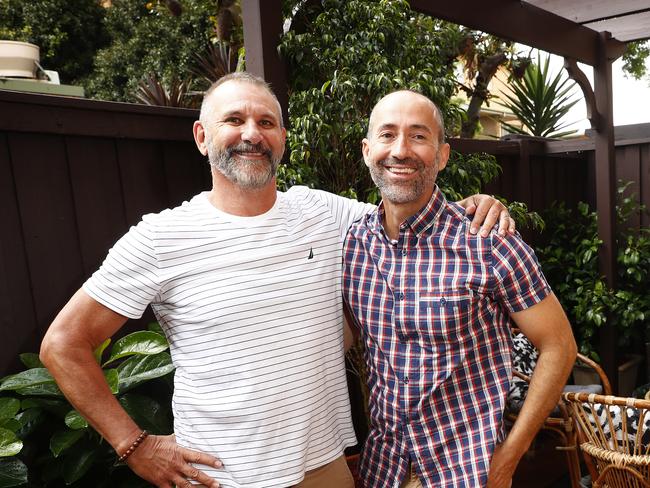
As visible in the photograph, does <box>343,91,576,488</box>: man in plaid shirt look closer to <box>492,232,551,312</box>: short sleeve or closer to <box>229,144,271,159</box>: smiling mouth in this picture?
<box>492,232,551,312</box>: short sleeve

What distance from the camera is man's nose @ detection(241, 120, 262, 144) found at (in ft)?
4.96

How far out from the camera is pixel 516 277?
143cm

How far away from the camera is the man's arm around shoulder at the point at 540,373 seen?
4.82ft

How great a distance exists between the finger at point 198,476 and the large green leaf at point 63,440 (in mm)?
427

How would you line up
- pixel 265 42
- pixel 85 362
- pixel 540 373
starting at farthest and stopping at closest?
pixel 265 42
pixel 540 373
pixel 85 362

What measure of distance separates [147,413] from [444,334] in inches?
37.8

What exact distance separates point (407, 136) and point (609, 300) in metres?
3.37

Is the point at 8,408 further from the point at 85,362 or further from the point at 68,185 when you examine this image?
the point at 68,185

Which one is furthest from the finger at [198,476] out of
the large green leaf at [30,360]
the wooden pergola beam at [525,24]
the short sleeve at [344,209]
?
the wooden pergola beam at [525,24]

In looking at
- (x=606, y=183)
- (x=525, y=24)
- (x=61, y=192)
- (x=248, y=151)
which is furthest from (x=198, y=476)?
(x=606, y=183)

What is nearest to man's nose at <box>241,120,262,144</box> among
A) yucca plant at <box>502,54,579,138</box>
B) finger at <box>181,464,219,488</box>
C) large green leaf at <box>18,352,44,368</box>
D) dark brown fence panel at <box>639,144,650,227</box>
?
finger at <box>181,464,219,488</box>

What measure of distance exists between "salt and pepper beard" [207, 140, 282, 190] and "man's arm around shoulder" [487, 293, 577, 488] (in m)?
0.74

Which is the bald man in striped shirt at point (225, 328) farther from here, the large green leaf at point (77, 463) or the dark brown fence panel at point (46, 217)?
the dark brown fence panel at point (46, 217)

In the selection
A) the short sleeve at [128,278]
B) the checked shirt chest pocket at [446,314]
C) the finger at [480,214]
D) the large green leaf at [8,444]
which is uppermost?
the finger at [480,214]
